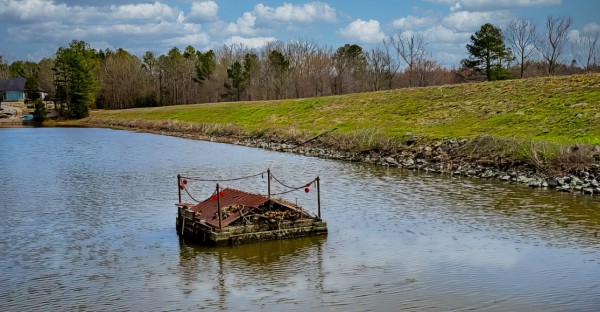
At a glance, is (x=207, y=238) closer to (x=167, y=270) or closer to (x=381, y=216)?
(x=167, y=270)

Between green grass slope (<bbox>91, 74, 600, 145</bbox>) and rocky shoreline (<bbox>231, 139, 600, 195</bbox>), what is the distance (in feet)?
10.5

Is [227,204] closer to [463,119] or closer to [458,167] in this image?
[458,167]

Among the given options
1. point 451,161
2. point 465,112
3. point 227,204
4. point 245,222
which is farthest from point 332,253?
point 465,112

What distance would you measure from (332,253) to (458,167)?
66.9 ft

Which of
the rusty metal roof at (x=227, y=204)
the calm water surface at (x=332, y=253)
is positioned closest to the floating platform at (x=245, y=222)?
the rusty metal roof at (x=227, y=204)

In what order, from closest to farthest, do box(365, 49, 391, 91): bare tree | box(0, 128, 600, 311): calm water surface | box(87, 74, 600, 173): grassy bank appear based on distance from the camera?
box(0, 128, 600, 311): calm water surface < box(87, 74, 600, 173): grassy bank < box(365, 49, 391, 91): bare tree

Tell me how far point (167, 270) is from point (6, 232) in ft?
30.6

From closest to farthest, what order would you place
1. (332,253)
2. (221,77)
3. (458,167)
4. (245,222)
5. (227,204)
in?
(332,253), (245,222), (227,204), (458,167), (221,77)

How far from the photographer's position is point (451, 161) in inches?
1554

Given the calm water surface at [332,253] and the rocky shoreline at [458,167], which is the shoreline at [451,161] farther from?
the calm water surface at [332,253]

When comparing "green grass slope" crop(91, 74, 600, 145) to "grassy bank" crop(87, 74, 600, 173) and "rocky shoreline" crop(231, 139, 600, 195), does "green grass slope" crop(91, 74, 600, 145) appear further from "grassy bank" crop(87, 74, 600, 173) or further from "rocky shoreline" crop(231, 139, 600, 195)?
"rocky shoreline" crop(231, 139, 600, 195)

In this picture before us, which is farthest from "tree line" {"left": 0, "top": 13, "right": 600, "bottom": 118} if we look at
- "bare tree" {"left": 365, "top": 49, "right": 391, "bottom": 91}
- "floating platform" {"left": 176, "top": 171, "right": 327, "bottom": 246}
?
"floating platform" {"left": 176, "top": 171, "right": 327, "bottom": 246}

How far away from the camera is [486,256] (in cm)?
1934

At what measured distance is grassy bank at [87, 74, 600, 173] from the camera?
1503 inches
